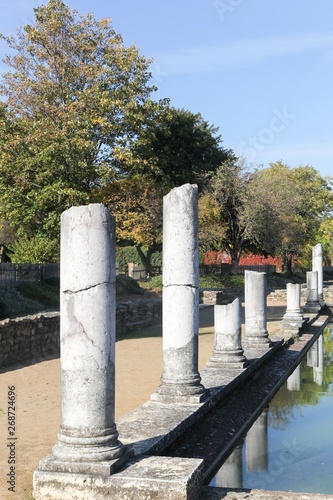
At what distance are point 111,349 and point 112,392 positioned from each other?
1.23ft

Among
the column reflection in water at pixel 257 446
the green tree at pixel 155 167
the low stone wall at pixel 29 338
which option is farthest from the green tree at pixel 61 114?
the column reflection in water at pixel 257 446

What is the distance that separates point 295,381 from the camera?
12000mm

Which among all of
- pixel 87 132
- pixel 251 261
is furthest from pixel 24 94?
pixel 251 261

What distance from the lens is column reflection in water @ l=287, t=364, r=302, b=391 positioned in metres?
11.3

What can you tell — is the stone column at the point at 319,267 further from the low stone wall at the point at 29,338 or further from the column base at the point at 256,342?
the low stone wall at the point at 29,338

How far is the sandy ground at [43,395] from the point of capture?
6.84 metres

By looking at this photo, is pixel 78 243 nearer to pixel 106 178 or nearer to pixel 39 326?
pixel 39 326

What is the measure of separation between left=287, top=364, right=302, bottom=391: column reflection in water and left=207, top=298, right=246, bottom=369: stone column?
120 cm

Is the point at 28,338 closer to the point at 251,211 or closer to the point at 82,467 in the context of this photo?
the point at 82,467

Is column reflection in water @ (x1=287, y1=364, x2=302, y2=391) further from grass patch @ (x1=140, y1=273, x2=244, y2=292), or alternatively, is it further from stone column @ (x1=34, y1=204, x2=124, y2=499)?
grass patch @ (x1=140, y1=273, x2=244, y2=292)

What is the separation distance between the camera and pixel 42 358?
49.1 ft

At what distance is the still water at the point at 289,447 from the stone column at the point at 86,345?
5.44 ft

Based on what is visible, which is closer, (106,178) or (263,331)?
(263,331)

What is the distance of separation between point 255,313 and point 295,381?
7.87 ft
